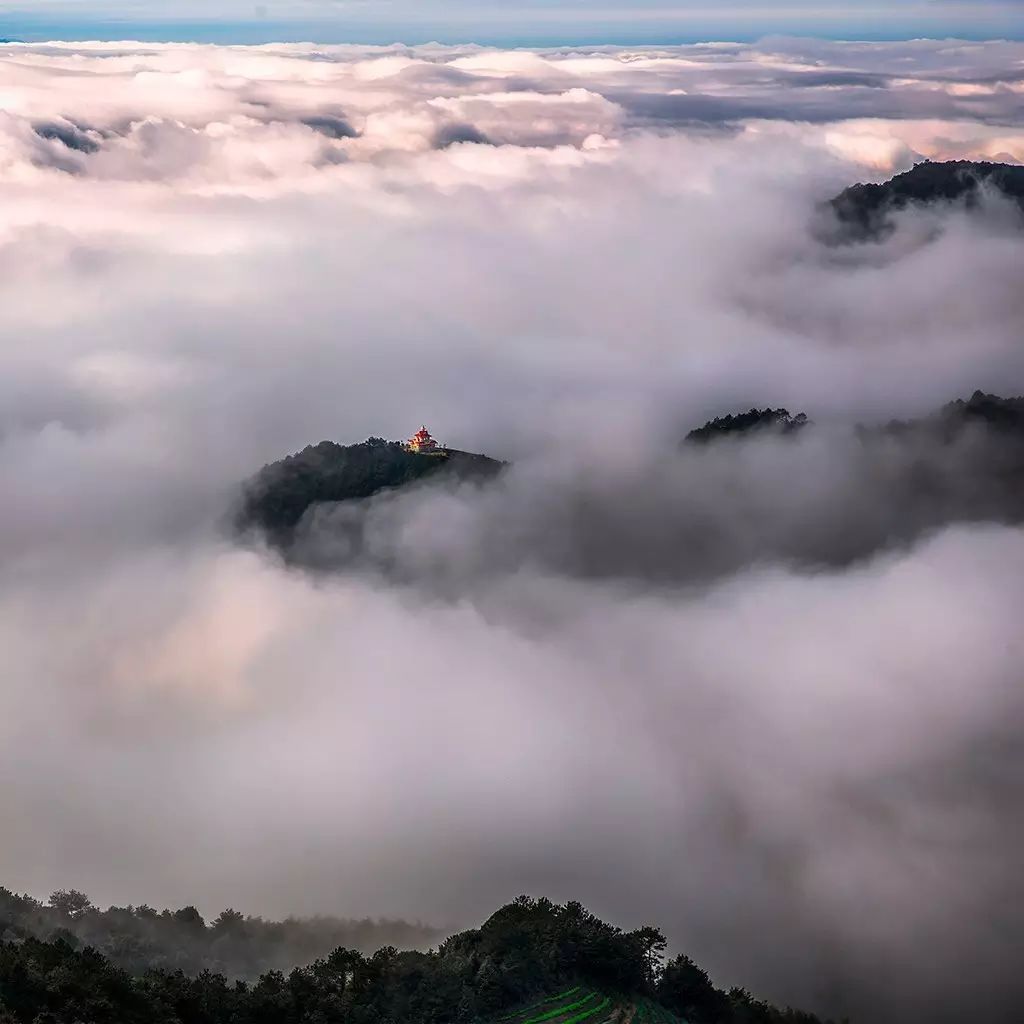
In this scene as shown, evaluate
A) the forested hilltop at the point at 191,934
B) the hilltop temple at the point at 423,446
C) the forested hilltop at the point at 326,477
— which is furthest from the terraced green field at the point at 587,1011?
the hilltop temple at the point at 423,446

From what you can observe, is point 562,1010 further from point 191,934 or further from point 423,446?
point 423,446

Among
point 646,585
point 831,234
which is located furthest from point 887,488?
point 831,234

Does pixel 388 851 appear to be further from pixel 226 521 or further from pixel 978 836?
pixel 226 521

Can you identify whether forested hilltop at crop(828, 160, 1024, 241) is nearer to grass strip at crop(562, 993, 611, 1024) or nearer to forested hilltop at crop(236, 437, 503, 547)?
forested hilltop at crop(236, 437, 503, 547)

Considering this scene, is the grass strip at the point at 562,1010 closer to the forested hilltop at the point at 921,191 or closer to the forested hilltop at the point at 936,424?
the forested hilltop at the point at 936,424

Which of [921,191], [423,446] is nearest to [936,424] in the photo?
[423,446]

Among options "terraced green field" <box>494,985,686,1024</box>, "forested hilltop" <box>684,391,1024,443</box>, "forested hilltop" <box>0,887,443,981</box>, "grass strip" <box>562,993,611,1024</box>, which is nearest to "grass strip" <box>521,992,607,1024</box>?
"terraced green field" <box>494,985,686,1024</box>
